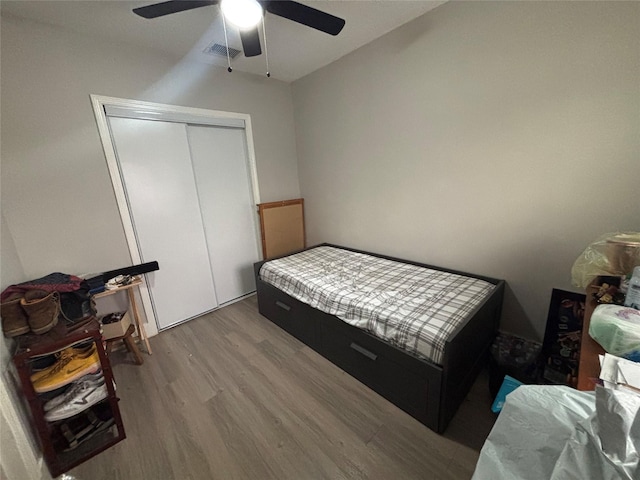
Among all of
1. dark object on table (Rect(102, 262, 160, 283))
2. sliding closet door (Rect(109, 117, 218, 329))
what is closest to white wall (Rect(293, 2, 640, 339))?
sliding closet door (Rect(109, 117, 218, 329))

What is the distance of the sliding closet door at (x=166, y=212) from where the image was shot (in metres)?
2.16

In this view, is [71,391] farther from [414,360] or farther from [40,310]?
[414,360]

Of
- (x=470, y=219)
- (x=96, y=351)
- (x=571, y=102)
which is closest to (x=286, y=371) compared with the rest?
(x=96, y=351)

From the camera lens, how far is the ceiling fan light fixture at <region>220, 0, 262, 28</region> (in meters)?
1.31

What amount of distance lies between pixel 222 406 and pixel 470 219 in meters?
2.25

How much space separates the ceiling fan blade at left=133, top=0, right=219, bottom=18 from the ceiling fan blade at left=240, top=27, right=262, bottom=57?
0.74ft

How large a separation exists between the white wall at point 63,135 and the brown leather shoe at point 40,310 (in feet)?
2.16

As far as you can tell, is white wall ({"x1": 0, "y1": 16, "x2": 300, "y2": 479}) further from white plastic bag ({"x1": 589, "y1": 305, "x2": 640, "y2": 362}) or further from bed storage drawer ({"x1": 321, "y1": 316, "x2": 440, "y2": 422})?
white plastic bag ({"x1": 589, "y1": 305, "x2": 640, "y2": 362})

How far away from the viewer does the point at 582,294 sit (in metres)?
1.56

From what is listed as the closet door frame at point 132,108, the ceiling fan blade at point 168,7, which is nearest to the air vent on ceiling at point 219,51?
the closet door frame at point 132,108

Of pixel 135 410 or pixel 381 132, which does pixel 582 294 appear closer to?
pixel 381 132

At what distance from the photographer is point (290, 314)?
223cm

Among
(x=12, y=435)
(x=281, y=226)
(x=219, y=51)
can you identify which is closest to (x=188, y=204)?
(x=281, y=226)

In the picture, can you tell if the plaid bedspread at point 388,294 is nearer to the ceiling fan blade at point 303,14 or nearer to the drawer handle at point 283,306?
the drawer handle at point 283,306
